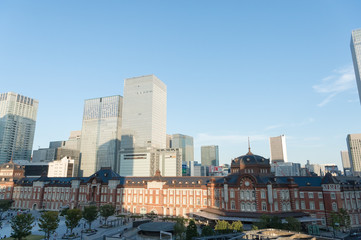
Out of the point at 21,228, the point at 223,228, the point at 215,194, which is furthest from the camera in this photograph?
the point at 215,194

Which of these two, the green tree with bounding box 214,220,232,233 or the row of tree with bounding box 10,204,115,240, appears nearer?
the green tree with bounding box 214,220,232,233

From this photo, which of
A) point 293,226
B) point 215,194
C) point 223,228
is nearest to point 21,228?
point 223,228

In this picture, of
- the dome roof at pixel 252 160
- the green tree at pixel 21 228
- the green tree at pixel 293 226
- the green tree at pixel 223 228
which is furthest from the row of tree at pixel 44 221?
the green tree at pixel 293 226

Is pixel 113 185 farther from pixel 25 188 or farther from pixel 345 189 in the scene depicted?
pixel 345 189

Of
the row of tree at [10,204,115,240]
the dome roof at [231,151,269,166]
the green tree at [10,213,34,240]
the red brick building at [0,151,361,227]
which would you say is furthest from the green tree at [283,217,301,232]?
the green tree at [10,213,34,240]

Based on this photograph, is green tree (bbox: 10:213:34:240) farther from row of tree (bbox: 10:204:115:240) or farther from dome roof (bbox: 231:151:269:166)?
dome roof (bbox: 231:151:269:166)

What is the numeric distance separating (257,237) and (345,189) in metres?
54.9

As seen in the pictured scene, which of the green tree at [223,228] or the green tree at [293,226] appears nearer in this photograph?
the green tree at [223,228]

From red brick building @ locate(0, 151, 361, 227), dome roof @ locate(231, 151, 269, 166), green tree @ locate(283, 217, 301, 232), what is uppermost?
dome roof @ locate(231, 151, 269, 166)

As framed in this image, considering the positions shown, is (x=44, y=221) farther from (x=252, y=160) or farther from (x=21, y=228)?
(x=252, y=160)

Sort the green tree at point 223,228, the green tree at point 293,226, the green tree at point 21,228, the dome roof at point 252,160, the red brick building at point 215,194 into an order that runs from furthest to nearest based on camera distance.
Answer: the dome roof at point 252,160
the red brick building at point 215,194
the green tree at point 293,226
the green tree at point 21,228
the green tree at point 223,228

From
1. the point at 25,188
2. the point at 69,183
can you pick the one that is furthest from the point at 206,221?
the point at 25,188

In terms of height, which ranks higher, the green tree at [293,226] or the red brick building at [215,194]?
the red brick building at [215,194]

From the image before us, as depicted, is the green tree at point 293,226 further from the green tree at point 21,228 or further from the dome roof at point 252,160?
the green tree at point 21,228
